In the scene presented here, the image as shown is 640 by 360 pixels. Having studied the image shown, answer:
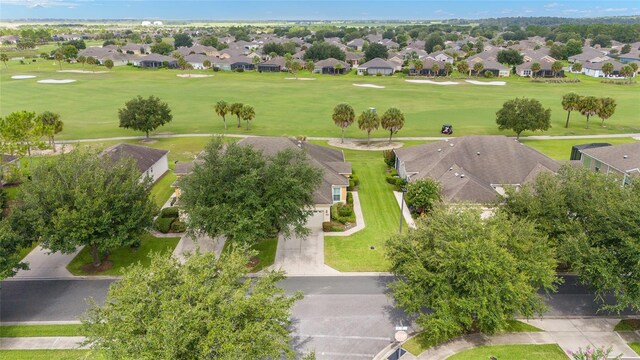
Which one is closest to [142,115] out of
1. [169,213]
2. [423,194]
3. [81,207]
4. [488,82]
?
[169,213]

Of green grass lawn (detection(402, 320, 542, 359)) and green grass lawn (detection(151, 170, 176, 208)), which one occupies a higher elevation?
green grass lawn (detection(151, 170, 176, 208))

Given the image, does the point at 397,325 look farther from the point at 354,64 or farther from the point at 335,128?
the point at 354,64

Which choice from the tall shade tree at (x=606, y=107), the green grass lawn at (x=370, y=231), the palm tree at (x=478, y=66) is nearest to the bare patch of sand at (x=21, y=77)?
the green grass lawn at (x=370, y=231)

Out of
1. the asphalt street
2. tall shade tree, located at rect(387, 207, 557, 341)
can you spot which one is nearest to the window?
the asphalt street

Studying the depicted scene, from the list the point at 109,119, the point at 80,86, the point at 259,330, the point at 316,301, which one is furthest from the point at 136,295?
the point at 80,86

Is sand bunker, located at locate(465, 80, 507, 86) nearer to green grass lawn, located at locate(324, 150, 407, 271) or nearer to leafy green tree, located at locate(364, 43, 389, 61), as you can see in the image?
leafy green tree, located at locate(364, 43, 389, 61)
